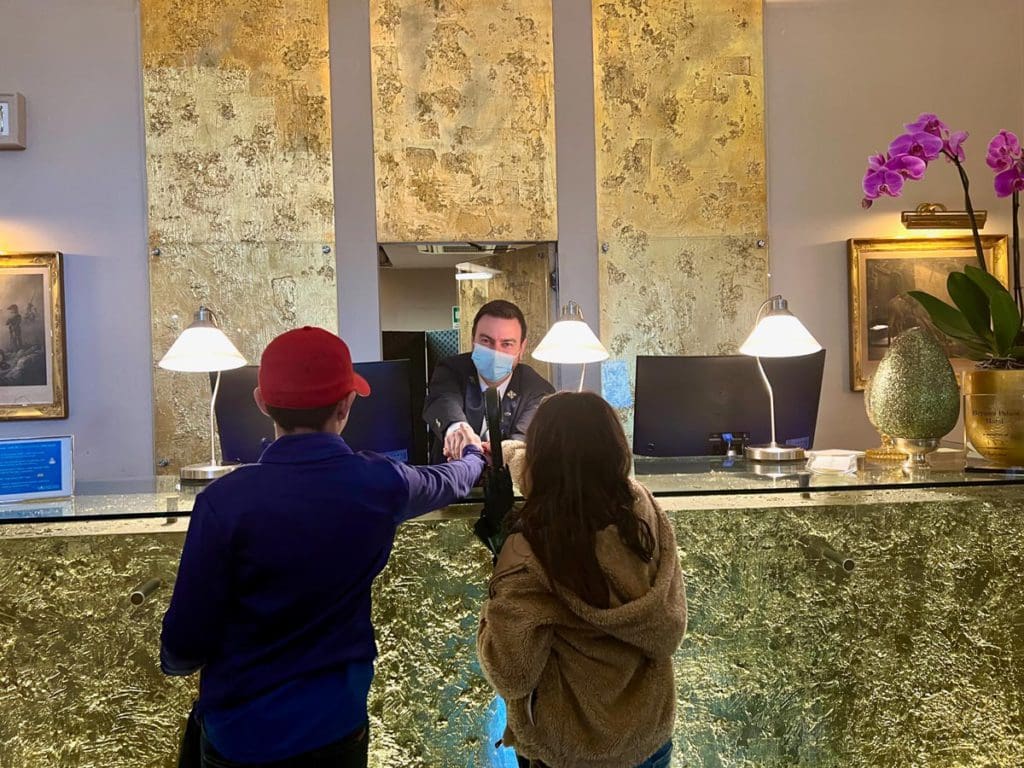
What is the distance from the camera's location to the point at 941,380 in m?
2.24

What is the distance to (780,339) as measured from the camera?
2.46 meters

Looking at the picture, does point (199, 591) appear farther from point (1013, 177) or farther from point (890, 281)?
point (890, 281)

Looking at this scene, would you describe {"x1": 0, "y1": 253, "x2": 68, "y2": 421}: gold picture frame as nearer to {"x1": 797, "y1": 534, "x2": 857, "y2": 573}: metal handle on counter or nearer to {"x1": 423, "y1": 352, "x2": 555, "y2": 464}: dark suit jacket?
{"x1": 423, "y1": 352, "x2": 555, "y2": 464}: dark suit jacket

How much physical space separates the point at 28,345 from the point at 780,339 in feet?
12.8

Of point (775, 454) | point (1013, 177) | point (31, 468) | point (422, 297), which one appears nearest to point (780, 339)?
point (775, 454)

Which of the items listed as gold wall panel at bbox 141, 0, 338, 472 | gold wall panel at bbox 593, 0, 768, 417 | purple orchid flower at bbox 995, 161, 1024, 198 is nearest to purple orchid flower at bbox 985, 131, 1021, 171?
purple orchid flower at bbox 995, 161, 1024, 198

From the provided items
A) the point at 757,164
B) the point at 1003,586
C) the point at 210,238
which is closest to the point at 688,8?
the point at 757,164

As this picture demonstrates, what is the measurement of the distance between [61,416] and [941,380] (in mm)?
4156

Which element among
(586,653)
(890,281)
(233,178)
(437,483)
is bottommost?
(586,653)

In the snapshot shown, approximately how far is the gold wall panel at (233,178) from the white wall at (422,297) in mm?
2291

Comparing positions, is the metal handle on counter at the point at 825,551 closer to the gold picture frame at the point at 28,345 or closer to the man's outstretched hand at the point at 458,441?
the man's outstretched hand at the point at 458,441

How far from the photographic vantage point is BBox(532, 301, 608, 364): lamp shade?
9.61 ft

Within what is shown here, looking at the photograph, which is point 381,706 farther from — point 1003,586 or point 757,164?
point 757,164

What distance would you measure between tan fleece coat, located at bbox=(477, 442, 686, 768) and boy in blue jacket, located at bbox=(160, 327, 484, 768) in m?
0.23
